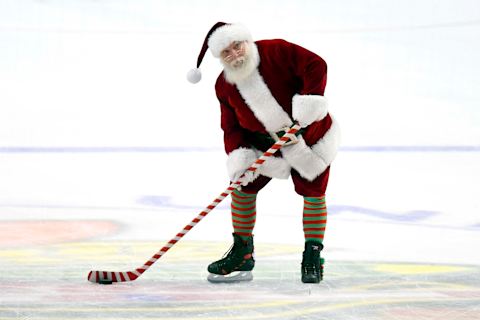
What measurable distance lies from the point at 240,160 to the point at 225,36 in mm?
371

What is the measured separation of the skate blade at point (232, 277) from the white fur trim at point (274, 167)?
310 mm

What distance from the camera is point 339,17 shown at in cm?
651

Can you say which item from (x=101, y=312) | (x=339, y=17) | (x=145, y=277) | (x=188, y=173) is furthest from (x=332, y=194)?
(x=339, y=17)

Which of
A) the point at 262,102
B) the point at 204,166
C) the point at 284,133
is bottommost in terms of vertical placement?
the point at 204,166

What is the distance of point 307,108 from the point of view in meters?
2.71

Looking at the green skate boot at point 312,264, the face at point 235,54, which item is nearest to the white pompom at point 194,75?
the face at point 235,54

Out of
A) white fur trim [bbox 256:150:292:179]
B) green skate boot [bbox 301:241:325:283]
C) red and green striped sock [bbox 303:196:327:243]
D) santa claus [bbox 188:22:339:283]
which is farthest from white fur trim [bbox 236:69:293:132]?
green skate boot [bbox 301:241:325:283]

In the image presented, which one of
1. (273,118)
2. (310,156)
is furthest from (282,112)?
(310,156)

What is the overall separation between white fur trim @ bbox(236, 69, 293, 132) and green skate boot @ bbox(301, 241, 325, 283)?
1.23 ft

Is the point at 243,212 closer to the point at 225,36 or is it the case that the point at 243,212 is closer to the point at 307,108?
the point at 307,108

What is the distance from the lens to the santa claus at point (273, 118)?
9.08 ft

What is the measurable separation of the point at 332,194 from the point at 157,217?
0.83 m

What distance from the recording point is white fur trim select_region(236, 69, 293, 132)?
2.78 metres

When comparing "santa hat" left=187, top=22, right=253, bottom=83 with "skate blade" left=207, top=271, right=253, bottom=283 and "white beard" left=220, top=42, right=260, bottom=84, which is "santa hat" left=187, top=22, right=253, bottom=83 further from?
"skate blade" left=207, top=271, right=253, bottom=283
